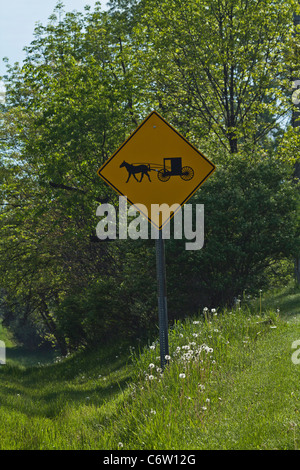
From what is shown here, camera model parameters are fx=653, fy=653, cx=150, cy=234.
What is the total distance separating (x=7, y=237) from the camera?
26.8 m

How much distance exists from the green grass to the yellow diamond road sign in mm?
1849

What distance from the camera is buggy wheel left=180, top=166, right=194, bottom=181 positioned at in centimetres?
790

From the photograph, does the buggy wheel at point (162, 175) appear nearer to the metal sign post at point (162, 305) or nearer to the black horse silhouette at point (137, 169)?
the black horse silhouette at point (137, 169)

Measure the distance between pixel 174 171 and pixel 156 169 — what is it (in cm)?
23

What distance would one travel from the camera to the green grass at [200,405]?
207 inches

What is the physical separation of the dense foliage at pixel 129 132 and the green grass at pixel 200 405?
4.52 meters

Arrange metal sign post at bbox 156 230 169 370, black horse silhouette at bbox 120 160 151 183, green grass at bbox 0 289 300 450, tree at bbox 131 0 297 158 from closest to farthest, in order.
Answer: green grass at bbox 0 289 300 450 → black horse silhouette at bbox 120 160 151 183 → metal sign post at bbox 156 230 169 370 → tree at bbox 131 0 297 158

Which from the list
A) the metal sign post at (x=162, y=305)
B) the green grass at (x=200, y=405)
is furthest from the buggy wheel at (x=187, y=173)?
the green grass at (x=200, y=405)

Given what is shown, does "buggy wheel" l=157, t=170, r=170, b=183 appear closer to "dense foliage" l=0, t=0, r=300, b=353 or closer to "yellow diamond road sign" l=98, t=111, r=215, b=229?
"yellow diamond road sign" l=98, t=111, r=215, b=229

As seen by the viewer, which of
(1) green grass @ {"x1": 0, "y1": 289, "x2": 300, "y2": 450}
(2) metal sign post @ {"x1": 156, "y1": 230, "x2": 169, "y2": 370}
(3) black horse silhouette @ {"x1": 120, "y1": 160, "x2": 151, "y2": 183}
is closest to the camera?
(1) green grass @ {"x1": 0, "y1": 289, "x2": 300, "y2": 450}

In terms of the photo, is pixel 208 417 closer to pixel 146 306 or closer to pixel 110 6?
pixel 146 306

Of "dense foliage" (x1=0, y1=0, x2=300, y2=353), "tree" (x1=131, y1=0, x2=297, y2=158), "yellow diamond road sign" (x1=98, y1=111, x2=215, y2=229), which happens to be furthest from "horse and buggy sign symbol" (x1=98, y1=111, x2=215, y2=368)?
"tree" (x1=131, y1=0, x2=297, y2=158)

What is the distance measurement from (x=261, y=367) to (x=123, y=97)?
16.2 meters

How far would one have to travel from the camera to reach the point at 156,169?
7832mm
